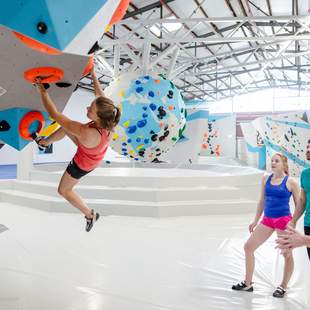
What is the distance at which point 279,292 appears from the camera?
8.79 feet

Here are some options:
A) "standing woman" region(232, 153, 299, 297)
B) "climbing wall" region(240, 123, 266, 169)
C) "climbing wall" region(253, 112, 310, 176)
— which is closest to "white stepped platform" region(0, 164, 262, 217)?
"standing woman" region(232, 153, 299, 297)

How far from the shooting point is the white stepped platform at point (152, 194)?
18.8 ft

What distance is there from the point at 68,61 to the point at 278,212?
1.84m

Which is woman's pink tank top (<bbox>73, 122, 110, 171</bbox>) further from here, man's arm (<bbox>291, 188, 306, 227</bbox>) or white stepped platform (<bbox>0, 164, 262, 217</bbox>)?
white stepped platform (<bbox>0, 164, 262, 217</bbox>)

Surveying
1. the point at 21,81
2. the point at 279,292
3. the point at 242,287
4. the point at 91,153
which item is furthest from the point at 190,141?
the point at 21,81

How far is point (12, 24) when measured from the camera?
4.36 feet

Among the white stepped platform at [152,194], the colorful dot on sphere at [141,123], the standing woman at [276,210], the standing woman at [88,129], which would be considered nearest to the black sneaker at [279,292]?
the standing woman at [276,210]

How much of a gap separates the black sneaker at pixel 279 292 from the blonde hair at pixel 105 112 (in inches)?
71.1

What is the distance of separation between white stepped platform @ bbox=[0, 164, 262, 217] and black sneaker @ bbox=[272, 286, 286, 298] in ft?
9.82

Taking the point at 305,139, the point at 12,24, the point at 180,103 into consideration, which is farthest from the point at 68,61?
the point at 305,139

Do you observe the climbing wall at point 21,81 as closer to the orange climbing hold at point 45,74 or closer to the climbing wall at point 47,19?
the orange climbing hold at point 45,74

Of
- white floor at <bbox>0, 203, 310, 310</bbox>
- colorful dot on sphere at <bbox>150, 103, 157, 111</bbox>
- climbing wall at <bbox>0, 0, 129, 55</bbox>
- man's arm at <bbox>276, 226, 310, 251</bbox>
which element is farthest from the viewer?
colorful dot on sphere at <bbox>150, 103, 157, 111</bbox>

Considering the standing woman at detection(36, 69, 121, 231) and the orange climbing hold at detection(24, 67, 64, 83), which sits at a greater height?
the orange climbing hold at detection(24, 67, 64, 83)

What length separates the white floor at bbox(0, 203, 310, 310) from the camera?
2.60 m
